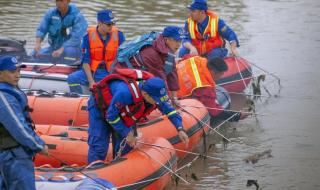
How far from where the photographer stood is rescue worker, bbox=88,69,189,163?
6.04 meters

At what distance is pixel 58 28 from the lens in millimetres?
9836

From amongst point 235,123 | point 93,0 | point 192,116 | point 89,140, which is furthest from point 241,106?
point 93,0

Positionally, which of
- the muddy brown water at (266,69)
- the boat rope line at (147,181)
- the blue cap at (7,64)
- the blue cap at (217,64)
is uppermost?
the blue cap at (7,64)

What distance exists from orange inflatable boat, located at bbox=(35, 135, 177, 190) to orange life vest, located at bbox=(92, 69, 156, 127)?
33 centimetres

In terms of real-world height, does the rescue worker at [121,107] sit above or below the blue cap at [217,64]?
above

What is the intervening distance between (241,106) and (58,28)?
8.16 ft

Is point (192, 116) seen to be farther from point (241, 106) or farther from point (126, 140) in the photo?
point (241, 106)

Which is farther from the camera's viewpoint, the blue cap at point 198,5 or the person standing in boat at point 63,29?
the person standing in boat at point 63,29

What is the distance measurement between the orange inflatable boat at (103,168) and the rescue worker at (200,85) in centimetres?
197

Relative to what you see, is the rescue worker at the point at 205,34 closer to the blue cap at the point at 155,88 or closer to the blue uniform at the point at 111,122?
the blue uniform at the point at 111,122

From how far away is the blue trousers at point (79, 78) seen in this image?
8.45 meters

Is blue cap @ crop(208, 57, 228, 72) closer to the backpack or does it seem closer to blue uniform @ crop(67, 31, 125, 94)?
blue uniform @ crop(67, 31, 125, 94)

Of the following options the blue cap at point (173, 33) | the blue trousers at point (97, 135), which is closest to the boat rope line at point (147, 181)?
the blue trousers at point (97, 135)

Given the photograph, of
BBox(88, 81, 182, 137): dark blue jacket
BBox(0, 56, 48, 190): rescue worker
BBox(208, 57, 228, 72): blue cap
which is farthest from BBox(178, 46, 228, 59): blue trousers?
BBox(0, 56, 48, 190): rescue worker
